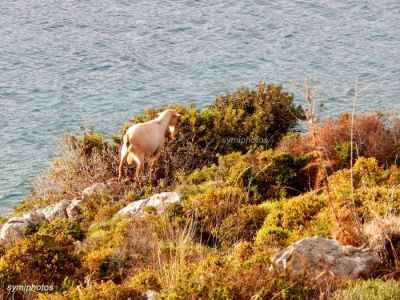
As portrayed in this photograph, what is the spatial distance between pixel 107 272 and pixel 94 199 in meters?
5.43

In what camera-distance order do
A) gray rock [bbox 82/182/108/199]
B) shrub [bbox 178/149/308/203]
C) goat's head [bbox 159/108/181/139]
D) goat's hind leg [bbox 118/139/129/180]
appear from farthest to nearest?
goat's head [bbox 159/108/181/139] < gray rock [bbox 82/182/108/199] < goat's hind leg [bbox 118/139/129/180] < shrub [bbox 178/149/308/203]

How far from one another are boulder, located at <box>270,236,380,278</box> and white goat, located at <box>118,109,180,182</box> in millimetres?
7289

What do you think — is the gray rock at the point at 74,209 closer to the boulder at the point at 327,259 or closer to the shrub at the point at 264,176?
the shrub at the point at 264,176

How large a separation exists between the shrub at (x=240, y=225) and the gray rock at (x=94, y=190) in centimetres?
479

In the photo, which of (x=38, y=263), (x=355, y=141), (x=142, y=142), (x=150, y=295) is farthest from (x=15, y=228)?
(x=355, y=141)

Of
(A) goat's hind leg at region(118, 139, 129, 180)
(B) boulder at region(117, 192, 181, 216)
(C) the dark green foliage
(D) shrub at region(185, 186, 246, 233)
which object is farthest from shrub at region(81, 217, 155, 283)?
(C) the dark green foliage

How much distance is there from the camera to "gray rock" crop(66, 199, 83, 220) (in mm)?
15719

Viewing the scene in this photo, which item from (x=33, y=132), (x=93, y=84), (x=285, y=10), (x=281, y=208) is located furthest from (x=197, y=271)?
(x=285, y=10)

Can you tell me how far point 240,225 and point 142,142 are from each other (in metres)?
4.16

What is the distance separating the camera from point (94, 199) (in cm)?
1606

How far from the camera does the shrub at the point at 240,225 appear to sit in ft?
40.1

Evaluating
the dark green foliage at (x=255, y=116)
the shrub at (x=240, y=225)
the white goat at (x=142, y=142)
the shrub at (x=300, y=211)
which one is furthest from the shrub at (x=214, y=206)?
the dark green foliage at (x=255, y=116)

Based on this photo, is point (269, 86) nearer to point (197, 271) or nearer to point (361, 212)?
point (361, 212)

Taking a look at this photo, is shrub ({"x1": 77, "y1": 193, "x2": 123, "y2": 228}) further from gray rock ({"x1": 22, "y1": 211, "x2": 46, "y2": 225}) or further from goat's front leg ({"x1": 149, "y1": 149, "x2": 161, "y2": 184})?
goat's front leg ({"x1": 149, "y1": 149, "x2": 161, "y2": 184})
